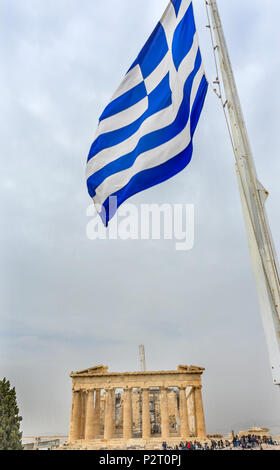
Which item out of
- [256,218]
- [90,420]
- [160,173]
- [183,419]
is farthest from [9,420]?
[256,218]

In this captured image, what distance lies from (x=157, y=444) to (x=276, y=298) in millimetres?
34529

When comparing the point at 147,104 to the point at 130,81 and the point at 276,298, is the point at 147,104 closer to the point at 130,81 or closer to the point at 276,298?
the point at 130,81

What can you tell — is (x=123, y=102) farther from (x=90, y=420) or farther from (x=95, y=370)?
(x=90, y=420)

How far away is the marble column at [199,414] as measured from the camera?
3544cm

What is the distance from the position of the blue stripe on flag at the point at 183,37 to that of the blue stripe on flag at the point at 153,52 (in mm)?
279

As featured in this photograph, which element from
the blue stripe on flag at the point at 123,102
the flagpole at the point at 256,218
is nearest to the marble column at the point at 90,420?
the blue stripe on flag at the point at 123,102

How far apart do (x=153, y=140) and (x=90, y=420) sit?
126 ft

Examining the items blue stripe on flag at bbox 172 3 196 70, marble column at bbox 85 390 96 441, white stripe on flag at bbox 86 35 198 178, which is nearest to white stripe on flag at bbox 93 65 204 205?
white stripe on flag at bbox 86 35 198 178

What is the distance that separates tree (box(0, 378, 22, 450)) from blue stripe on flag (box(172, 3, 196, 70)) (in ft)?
93.7

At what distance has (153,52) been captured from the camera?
6016 mm

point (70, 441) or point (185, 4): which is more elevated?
point (185, 4)
